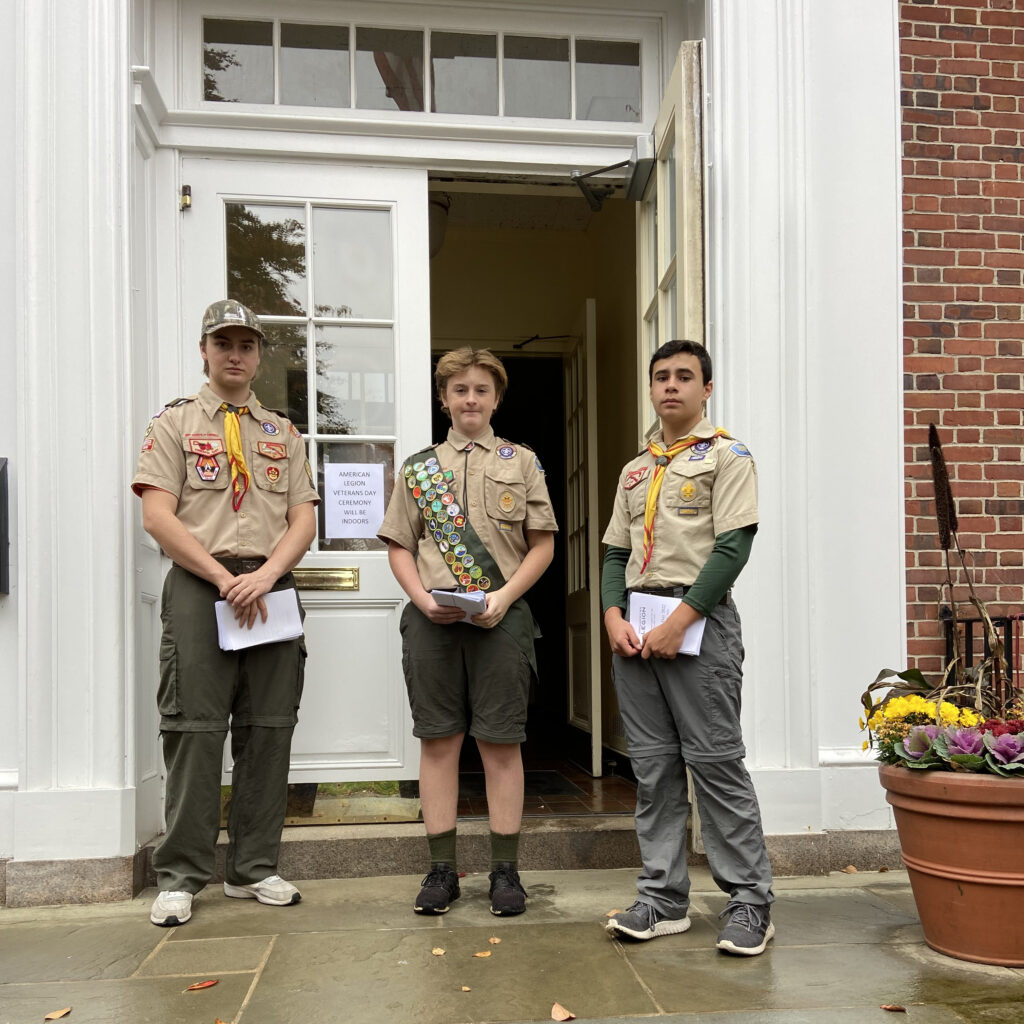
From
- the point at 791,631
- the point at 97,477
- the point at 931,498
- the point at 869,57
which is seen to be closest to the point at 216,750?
the point at 97,477

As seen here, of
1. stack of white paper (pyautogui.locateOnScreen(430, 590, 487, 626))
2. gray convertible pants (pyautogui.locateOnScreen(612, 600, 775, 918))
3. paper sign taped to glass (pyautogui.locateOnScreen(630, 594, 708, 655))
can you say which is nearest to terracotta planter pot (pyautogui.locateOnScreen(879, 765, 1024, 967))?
gray convertible pants (pyautogui.locateOnScreen(612, 600, 775, 918))

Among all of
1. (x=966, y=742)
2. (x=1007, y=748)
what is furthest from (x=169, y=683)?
(x=1007, y=748)

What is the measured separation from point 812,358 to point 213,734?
8.21ft

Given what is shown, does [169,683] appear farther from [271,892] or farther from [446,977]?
[446,977]

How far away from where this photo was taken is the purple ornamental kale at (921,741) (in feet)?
10.0

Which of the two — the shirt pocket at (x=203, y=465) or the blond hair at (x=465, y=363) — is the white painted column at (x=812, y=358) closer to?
the blond hair at (x=465, y=363)

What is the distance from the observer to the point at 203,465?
353cm

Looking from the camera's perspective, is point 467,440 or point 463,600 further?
point 467,440

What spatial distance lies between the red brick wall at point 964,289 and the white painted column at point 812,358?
0.41ft

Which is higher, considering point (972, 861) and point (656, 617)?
point (656, 617)

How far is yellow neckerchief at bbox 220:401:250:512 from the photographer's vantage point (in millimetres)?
3561

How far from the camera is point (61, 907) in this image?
142 inches

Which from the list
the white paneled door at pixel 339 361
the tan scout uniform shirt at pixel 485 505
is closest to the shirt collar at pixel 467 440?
the tan scout uniform shirt at pixel 485 505

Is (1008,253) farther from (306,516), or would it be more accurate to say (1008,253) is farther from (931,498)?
(306,516)
